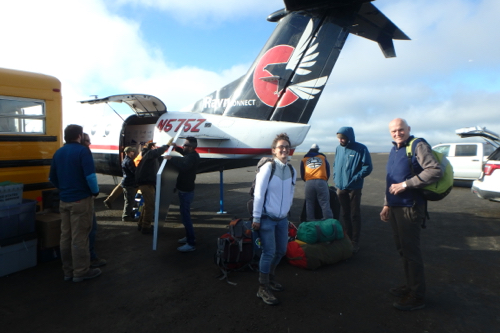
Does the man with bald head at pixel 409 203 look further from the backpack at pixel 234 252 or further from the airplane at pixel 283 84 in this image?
the airplane at pixel 283 84

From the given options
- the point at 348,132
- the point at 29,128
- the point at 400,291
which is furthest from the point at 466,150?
the point at 29,128

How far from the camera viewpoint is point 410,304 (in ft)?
10.7

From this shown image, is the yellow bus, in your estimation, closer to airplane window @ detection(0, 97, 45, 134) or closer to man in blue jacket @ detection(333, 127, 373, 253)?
airplane window @ detection(0, 97, 45, 134)

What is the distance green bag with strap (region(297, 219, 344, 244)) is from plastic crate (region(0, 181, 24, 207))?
432cm

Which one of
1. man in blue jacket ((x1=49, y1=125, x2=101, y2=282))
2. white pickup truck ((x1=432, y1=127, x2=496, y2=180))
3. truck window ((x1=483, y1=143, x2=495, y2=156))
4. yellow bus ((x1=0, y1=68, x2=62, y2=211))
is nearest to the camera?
man in blue jacket ((x1=49, y1=125, x2=101, y2=282))

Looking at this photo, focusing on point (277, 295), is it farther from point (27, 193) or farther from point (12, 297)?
point (27, 193)

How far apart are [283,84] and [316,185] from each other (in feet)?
10.0

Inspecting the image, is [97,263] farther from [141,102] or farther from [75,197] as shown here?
[141,102]

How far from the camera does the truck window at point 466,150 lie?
12.0 metres

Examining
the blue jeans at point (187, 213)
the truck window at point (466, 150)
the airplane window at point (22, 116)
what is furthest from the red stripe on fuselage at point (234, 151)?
the truck window at point (466, 150)

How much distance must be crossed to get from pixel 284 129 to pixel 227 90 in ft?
8.38

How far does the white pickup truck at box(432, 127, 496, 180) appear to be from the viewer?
38.1ft

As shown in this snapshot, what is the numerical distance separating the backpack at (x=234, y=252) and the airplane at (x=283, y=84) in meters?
2.98

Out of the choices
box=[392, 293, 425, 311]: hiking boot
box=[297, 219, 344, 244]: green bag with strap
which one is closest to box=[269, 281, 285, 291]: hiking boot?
box=[297, 219, 344, 244]: green bag with strap
